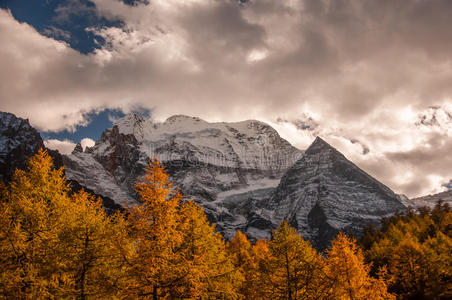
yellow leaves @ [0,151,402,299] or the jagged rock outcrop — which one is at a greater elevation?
the jagged rock outcrop

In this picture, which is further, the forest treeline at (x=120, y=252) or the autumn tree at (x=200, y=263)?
the autumn tree at (x=200, y=263)

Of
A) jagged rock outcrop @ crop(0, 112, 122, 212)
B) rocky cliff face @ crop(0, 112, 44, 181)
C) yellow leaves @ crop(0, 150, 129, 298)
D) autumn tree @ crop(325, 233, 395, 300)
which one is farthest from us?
jagged rock outcrop @ crop(0, 112, 122, 212)

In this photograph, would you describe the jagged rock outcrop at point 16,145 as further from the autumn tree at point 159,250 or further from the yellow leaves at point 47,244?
the autumn tree at point 159,250

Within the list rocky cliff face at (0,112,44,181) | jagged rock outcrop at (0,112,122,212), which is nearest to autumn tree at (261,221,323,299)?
jagged rock outcrop at (0,112,122,212)

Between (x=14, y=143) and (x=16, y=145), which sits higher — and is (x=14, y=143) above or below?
above

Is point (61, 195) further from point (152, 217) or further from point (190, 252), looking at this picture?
point (190, 252)

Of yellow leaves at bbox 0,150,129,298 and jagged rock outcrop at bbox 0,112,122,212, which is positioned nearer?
yellow leaves at bbox 0,150,129,298

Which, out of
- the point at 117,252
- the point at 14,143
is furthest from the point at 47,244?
the point at 14,143

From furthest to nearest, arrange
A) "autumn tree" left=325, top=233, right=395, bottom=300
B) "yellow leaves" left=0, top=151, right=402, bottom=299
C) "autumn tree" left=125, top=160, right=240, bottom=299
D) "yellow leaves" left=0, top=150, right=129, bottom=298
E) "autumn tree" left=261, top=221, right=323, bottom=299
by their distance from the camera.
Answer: "autumn tree" left=325, top=233, right=395, bottom=300 < "autumn tree" left=261, top=221, right=323, bottom=299 < "yellow leaves" left=0, top=150, right=129, bottom=298 < "yellow leaves" left=0, top=151, right=402, bottom=299 < "autumn tree" left=125, top=160, right=240, bottom=299

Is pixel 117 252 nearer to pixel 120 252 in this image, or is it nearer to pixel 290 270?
pixel 120 252

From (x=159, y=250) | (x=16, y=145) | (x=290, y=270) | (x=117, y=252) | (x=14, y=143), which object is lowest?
(x=290, y=270)

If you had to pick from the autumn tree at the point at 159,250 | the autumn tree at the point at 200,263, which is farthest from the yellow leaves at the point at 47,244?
the autumn tree at the point at 200,263

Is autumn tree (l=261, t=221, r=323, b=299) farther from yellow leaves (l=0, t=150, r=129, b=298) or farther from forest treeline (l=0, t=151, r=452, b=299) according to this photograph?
yellow leaves (l=0, t=150, r=129, b=298)

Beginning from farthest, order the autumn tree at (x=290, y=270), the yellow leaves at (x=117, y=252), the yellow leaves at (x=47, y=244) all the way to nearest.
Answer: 1. the autumn tree at (x=290, y=270)
2. the yellow leaves at (x=47, y=244)
3. the yellow leaves at (x=117, y=252)
